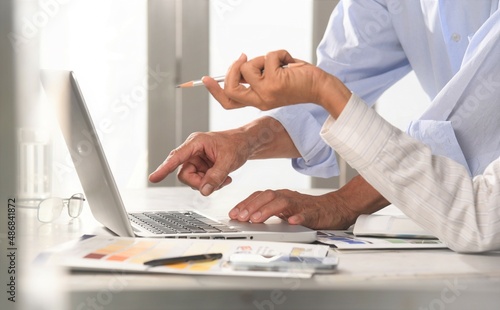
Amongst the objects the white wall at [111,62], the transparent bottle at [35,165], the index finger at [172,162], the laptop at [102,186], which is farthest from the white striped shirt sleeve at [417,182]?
the white wall at [111,62]

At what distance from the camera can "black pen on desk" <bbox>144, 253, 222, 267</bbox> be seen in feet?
2.73

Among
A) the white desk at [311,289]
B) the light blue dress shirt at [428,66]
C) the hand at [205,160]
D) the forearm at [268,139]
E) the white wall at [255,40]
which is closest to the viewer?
the white desk at [311,289]

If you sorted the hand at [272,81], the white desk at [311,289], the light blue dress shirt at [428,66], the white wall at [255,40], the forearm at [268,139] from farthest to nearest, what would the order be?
the white wall at [255,40] → the forearm at [268,139] → the light blue dress shirt at [428,66] → the hand at [272,81] → the white desk at [311,289]

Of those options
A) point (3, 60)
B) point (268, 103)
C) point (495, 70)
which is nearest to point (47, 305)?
point (268, 103)

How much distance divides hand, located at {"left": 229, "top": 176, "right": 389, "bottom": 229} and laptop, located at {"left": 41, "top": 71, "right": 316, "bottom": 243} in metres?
0.08

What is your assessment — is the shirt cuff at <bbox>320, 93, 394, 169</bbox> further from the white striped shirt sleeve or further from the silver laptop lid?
the silver laptop lid

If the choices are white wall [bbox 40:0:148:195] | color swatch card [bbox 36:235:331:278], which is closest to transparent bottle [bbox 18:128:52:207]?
color swatch card [bbox 36:235:331:278]

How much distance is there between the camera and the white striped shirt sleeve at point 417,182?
1.02 meters

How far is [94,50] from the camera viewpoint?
12.1 feet

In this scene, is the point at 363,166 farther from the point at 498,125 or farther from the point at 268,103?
the point at 498,125

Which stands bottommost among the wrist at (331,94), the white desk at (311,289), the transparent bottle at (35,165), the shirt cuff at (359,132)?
the white desk at (311,289)

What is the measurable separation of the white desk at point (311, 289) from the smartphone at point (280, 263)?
15 mm

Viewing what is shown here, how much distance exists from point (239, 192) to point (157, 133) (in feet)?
6.40

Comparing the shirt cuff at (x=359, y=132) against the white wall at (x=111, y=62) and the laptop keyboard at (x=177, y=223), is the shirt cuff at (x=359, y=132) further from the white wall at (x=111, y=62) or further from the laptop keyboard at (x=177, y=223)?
the white wall at (x=111, y=62)
